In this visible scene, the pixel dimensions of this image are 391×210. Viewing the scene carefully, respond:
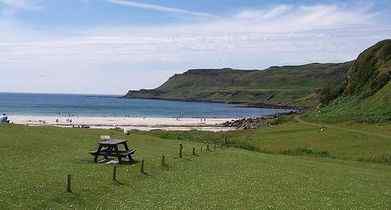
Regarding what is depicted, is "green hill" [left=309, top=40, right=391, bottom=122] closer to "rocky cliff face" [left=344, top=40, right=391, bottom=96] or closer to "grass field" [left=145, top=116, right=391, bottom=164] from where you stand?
"rocky cliff face" [left=344, top=40, right=391, bottom=96]

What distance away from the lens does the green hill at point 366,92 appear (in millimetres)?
116875

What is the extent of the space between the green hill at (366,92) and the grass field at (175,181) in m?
56.2

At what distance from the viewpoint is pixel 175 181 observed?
38.6 meters

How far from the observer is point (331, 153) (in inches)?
2751

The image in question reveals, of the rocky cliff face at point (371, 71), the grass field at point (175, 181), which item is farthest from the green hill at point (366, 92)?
the grass field at point (175, 181)

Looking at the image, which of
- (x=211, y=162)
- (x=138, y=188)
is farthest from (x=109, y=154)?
(x=138, y=188)

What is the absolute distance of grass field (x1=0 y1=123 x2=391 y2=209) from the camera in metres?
30.3

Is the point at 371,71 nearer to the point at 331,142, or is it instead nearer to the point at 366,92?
the point at 366,92

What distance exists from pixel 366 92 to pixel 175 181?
361 ft

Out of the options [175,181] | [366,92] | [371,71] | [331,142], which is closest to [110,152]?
[175,181]

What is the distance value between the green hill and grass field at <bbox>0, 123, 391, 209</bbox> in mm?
56237

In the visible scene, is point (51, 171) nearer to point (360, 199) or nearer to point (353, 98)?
point (360, 199)

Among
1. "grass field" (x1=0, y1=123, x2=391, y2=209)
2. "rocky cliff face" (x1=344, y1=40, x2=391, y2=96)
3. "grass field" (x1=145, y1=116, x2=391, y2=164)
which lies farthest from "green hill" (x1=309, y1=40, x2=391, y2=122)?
"grass field" (x1=0, y1=123, x2=391, y2=209)

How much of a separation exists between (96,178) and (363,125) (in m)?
75.6
